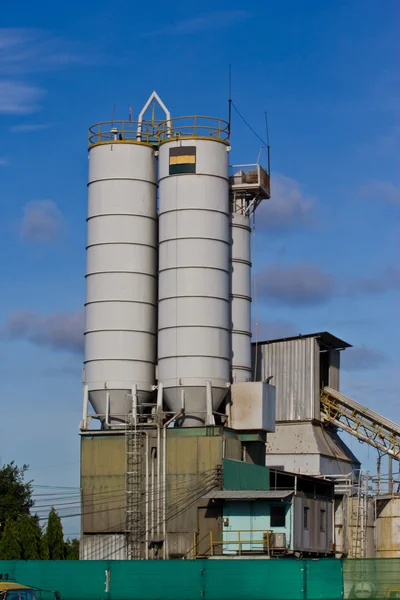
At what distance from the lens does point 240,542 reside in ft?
154

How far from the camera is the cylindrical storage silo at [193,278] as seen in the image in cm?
5200

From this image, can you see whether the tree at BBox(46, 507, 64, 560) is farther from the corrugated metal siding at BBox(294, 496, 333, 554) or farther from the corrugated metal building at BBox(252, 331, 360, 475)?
the corrugated metal building at BBox(252, 331, 360, 475)

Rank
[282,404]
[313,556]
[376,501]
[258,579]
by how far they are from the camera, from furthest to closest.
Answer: [282,404], [376,501], [313,556], [258,579]

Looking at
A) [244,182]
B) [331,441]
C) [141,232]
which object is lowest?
[331,441]

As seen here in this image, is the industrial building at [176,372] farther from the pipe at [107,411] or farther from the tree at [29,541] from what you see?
the tree at [29,541]

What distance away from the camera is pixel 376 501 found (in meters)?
61.4

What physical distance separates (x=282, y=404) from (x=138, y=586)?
100ft

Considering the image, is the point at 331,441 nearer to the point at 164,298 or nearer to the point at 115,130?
the point at 164,298

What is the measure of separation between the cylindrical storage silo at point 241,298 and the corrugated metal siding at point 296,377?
9.78 metres

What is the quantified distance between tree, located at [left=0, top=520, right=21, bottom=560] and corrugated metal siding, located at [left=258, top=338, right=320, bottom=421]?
18974 millimetres

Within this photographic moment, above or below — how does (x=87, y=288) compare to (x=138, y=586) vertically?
above

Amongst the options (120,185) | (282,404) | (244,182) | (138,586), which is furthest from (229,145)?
(138,586)

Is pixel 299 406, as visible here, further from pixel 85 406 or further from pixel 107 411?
pixel 85 406

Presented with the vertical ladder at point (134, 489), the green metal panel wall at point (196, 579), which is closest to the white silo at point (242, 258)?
the vertical ladder at point (134, 489)
